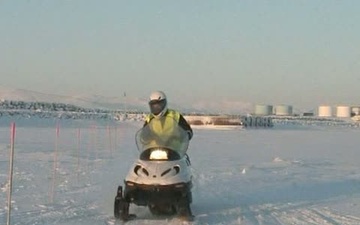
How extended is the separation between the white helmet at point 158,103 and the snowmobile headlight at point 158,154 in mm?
774

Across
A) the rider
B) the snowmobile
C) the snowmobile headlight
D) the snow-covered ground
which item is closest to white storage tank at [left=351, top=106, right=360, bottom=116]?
the snow-covered ground

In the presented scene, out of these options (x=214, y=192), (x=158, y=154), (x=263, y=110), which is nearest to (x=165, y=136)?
(x=158, y=154)

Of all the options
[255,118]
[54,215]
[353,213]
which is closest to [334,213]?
[353,213]

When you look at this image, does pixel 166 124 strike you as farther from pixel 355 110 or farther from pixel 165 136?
pixel 355 110

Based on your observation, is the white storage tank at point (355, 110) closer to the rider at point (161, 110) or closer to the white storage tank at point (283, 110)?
the white storage tank at point (283, 110)

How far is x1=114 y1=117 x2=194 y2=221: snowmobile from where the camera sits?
9984 millimetres

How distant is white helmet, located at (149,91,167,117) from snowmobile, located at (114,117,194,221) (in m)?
0.45

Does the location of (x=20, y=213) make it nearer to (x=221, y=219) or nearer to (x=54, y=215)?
(x=54, y=215)

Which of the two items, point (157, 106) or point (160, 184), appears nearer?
point (160, 184)

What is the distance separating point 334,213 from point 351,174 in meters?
8.82

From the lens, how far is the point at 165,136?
1081cm

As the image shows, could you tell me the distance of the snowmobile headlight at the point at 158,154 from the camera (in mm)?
10367

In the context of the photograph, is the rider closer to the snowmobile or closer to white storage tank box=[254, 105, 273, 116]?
the snowmobile

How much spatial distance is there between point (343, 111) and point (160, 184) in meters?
168
